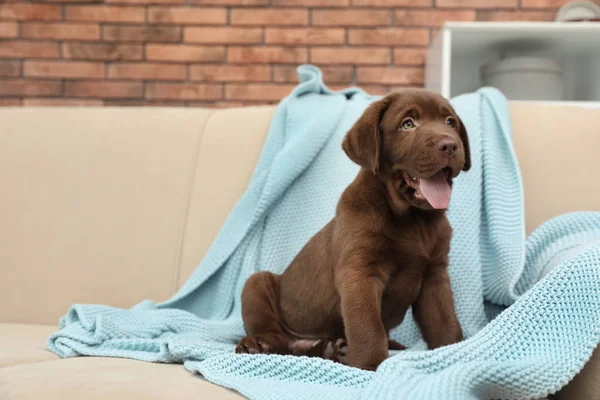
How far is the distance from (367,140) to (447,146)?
19cm

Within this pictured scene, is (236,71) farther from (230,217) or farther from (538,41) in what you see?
(230,217)

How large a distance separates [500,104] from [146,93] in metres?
1.99

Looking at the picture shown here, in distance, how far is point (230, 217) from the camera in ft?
6.23

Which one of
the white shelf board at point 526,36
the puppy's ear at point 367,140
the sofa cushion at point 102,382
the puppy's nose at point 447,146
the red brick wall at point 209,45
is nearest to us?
the sofa cushion at point 102,382

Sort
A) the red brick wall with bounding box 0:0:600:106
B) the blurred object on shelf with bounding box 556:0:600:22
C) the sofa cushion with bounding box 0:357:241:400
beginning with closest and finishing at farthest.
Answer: the sofa cushion with bounding box 0:357:241:400 < the blurred object on shelf with bounding box 556:0:600:22 < the red brick wall with bounding box 0:0:600:106

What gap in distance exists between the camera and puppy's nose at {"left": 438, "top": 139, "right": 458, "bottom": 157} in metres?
1.27

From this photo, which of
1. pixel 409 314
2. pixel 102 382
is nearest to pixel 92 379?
pixel 102 382

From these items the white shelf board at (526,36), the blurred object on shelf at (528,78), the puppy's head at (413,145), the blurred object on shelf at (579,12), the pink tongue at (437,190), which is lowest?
the pink tongue at (437,190)

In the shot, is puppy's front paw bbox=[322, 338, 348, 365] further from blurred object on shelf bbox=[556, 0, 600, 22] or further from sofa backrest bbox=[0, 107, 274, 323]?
blurred object on shelf bbox=[556, 0, 600, 22]

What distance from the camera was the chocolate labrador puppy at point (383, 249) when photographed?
4.29 ft

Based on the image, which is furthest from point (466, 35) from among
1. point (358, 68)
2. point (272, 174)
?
point (272, 174)

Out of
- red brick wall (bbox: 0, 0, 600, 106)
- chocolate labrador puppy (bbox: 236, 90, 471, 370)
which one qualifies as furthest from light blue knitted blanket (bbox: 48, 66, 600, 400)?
red brick wall (bbox: 0, 0, 600, 106)

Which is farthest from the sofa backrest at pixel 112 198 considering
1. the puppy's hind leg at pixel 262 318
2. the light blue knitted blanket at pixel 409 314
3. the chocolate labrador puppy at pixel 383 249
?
the chocolate labrador puppy at pixel 383 249

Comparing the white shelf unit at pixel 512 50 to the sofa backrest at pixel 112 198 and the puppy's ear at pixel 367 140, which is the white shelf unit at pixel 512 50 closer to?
the sofa backrest at pixel 112 198
